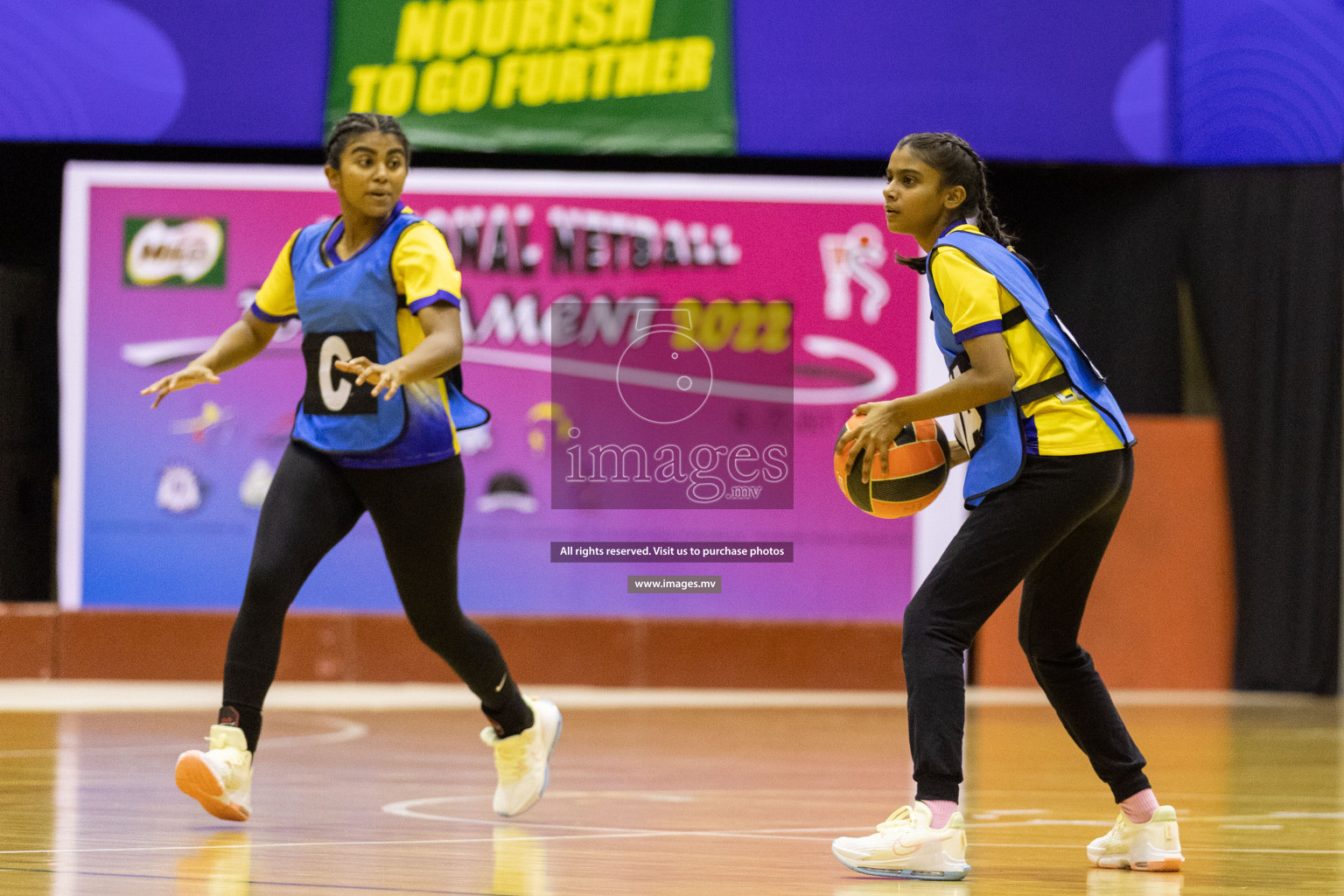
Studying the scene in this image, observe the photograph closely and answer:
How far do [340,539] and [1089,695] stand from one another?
1.90 metres

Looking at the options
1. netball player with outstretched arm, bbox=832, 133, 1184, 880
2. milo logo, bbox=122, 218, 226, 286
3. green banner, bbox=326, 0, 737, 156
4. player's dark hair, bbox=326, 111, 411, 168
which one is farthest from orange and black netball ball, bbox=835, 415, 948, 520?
milo logo, bbox=122, 218, 226, 286

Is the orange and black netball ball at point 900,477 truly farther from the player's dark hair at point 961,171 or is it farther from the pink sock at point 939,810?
the pink sock at point 939,810

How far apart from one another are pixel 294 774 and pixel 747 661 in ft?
14.6

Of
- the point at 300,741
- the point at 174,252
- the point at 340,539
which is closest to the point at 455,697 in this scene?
the point at 300,741

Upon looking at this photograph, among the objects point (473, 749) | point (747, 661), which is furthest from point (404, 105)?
point (473, 749)

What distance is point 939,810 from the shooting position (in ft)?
11.6

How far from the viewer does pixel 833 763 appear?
6.31 meters

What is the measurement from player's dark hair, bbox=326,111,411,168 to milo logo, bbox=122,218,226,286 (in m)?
5.67

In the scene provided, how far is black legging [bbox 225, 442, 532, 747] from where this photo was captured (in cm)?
420

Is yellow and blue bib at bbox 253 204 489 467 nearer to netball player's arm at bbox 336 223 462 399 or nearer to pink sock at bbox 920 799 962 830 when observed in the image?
netball player's arm at bbox 336 223 462 399

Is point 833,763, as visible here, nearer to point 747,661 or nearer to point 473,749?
point 473,749

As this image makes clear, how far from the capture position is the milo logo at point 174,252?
9750mm

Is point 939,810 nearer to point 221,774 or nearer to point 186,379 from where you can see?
point 221,774

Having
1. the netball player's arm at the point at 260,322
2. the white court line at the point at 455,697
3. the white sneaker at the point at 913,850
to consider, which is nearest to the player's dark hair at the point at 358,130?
the netball player's arm at the point at 260,322
